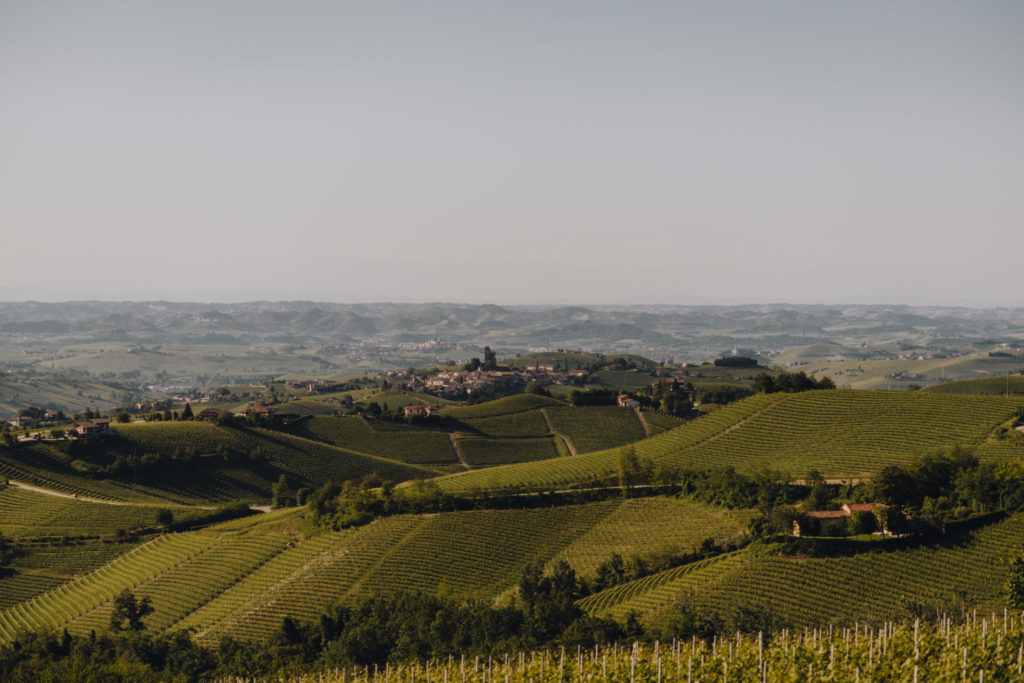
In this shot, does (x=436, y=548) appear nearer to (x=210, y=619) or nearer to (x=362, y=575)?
(x=362, y=575)

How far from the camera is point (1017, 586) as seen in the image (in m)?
45.1

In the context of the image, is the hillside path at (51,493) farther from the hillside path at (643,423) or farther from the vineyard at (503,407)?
the hillside path at (643,423)

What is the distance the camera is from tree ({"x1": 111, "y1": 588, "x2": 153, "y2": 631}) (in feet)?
210

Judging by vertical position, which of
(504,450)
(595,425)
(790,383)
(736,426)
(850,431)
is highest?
(790,383)

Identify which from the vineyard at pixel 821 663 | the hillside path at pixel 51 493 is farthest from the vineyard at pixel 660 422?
the vineyard at pixel 821 663

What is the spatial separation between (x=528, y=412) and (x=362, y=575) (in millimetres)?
84513

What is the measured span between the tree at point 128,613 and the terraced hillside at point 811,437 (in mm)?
30823

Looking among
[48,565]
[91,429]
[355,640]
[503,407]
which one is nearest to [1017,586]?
[355,640]

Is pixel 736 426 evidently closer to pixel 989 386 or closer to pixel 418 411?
pixel 418 411

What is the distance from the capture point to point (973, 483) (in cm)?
6016

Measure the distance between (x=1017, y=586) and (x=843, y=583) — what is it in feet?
32.7

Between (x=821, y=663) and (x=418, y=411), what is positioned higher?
(x=821, y=663)

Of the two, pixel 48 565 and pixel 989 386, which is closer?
pixel 48 565

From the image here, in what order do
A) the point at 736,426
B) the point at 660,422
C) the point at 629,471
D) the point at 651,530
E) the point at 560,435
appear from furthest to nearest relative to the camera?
the point at 660,422 < the point at 560,435 < the point at 736,426 < the point at 629,471 < the point at 651,530
